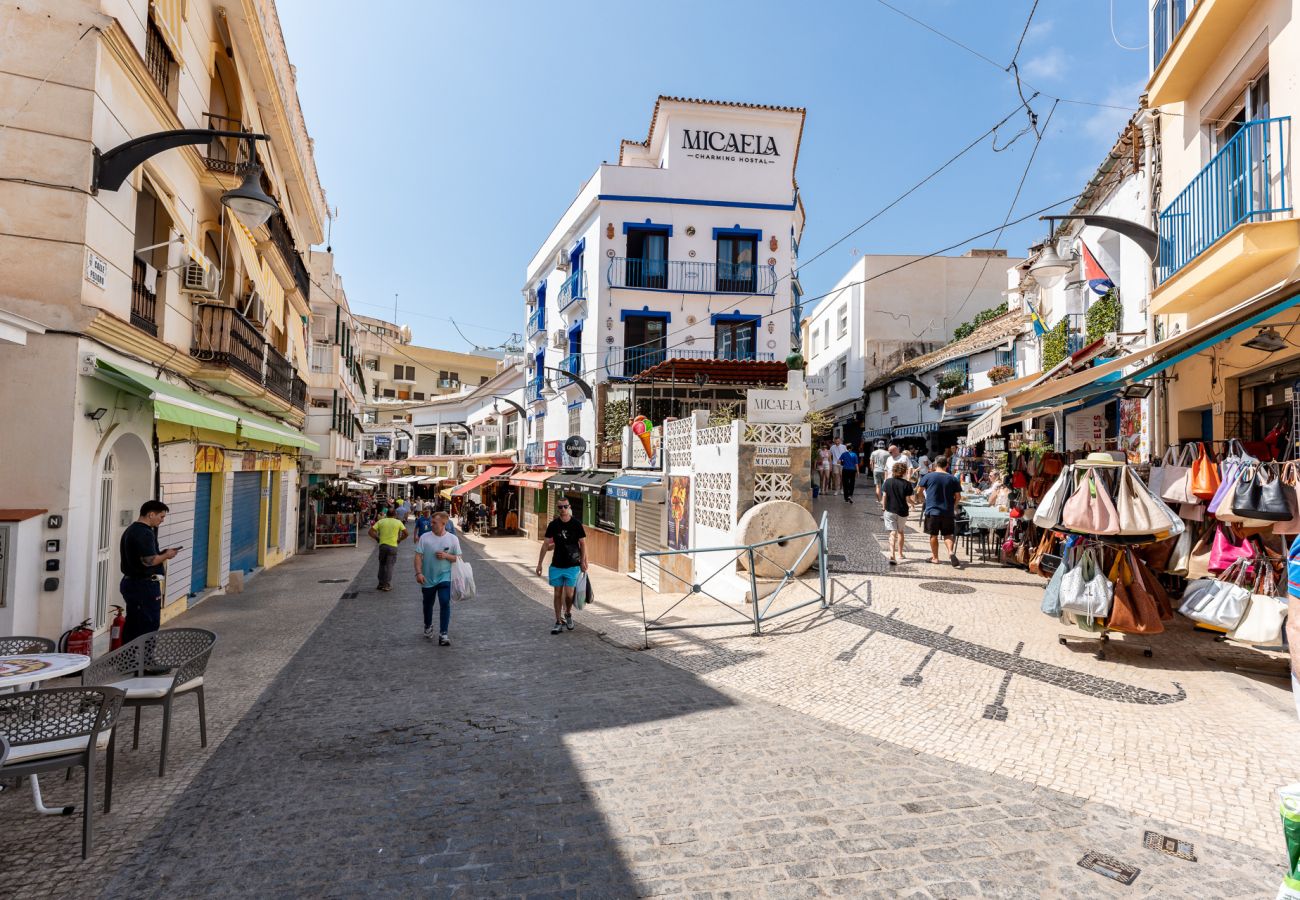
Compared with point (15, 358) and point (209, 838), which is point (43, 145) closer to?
point (15, 358)

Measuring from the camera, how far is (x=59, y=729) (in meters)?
3.64

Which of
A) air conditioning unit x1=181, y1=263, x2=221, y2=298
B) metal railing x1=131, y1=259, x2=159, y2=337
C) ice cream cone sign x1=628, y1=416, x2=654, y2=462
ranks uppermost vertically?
air conditioning unit x1=181, y1=263, x2=221, y2=298

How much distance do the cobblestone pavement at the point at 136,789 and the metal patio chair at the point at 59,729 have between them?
0.17 m

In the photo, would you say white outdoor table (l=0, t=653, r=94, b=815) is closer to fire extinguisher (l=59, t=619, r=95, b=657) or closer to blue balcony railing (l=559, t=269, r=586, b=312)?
fire extinguisher (l=59, t=619, r=95, b=657)

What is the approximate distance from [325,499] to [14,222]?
23223 mm

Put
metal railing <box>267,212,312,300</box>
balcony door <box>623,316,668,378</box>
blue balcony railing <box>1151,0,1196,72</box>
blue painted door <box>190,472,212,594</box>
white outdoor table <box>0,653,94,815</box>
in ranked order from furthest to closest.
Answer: balcony door <box>623,316,668,378</box>, metal railing <box>267,212,312,300</box>, blue painted door <box>190,472,212,594</box>, blue balcony railing <box>1151,0,1196,72</box>, white outdoor table <box>0,653,94,815</box>

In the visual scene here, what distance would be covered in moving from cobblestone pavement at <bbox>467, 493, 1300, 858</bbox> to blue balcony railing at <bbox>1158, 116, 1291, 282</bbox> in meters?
4.30

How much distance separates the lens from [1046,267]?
1005 centimetres

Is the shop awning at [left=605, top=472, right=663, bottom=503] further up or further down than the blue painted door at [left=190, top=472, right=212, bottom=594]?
further up

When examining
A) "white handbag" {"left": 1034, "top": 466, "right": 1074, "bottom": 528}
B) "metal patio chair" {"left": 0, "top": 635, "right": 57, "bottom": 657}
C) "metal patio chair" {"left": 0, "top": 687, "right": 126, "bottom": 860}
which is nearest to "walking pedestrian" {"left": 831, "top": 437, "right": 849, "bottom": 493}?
"white handbag" {"left": 1034, "top": 466, "right": 1074, "bottom": 528}

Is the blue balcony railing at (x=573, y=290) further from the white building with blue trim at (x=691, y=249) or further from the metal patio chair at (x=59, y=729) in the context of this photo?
the metal patio chair at (x=59, y=729)

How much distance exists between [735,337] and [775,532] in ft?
50.1

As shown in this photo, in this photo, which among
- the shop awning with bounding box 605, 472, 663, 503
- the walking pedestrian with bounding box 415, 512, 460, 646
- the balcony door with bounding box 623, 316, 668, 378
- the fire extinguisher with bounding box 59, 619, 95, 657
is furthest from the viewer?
the balcony door with bounding box 623, 316, 668, 378

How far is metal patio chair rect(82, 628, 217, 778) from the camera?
461cm
